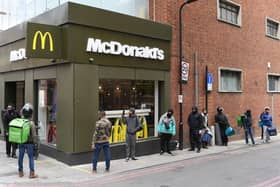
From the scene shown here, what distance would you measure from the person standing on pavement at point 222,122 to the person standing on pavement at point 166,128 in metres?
3.82

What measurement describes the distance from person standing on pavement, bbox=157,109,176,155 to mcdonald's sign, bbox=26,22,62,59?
4.25 meters

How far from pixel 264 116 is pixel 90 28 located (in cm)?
1024

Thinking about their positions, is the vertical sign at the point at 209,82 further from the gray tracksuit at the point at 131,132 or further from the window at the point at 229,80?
the gray tracksuit at the point at 131,132

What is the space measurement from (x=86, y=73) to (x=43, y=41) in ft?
5.10

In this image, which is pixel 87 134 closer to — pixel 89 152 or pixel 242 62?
pixel 89 152

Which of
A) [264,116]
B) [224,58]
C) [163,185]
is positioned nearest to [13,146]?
[163,185]

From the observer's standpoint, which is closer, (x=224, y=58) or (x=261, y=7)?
(x=224, y=58)

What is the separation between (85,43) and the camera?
10891mm

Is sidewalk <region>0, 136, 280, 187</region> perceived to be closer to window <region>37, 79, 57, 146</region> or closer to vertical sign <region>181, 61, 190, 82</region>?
window <region>37, 79, 57, 146</region>

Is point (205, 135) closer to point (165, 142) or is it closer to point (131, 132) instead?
point (165, 142)

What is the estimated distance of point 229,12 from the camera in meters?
18.0

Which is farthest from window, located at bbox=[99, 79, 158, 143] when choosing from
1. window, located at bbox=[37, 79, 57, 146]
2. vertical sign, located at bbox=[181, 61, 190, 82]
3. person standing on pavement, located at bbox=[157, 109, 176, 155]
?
window, located at bbox=[37, 79, 57, 146]

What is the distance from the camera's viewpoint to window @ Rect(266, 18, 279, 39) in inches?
850

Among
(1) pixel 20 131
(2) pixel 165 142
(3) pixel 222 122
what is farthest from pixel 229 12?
(1) pixel 20 131
